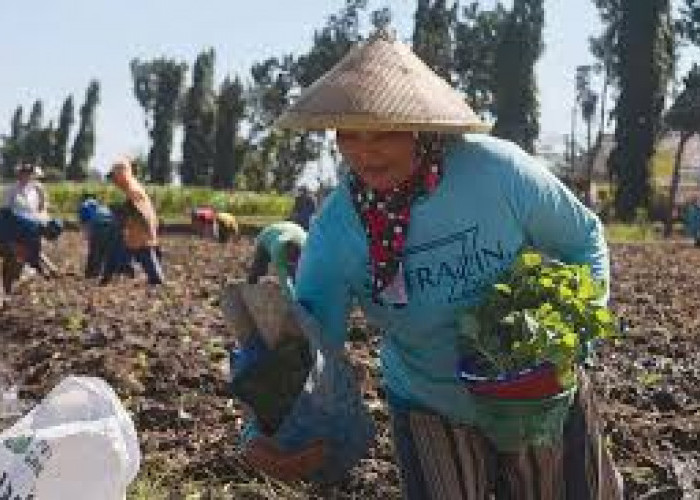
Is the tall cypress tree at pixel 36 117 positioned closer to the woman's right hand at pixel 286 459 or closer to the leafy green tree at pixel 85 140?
the leafy green tree at pixel 85 140

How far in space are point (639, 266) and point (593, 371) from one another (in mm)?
11195

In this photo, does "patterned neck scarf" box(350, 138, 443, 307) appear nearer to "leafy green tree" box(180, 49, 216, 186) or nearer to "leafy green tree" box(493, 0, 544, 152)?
"leafy green tree" box(493, 0, 544, 152)

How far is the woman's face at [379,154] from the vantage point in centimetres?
310

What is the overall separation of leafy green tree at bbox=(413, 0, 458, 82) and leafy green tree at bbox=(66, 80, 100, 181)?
32179 millimetres

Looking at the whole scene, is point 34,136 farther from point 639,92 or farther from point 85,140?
point 639,92

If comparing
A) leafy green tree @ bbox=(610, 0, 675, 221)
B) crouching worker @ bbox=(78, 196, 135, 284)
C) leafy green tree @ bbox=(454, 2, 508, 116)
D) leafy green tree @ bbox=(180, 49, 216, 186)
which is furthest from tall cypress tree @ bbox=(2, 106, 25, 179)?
crouching worker @ bbox=(78, 196, 135, 284)

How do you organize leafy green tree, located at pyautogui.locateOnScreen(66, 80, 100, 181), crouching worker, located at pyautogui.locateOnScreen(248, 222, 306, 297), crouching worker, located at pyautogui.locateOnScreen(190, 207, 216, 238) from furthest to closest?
1. leafy green tree, located at pyautogui.locateOnScreen(66, 80, 100, 181)
2. crouching worker, located at pyautogui.locateOnScreen(190, 207, 216, 238)
3. crouching worker, located at pyautogui.locateOnScreen(248, 222, 306, 297)

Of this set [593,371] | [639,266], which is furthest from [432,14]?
[593,371]

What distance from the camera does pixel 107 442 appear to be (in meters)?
2.64

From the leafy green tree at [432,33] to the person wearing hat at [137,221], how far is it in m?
34.5

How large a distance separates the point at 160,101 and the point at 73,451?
7906cm

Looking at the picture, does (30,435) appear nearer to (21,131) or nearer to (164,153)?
(164,153)

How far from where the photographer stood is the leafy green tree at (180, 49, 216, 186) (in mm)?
70500

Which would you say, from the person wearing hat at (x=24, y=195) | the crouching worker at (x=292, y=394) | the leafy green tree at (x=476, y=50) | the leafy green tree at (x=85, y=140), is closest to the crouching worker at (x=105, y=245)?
the person wearing hat at (x=24, y=195)
